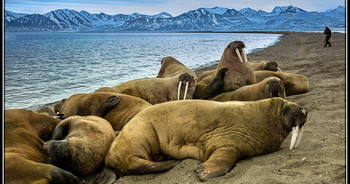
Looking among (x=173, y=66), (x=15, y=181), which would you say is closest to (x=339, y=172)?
(x=15, y=181)

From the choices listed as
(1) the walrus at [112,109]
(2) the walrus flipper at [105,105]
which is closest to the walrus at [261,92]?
(1) the walrus at [112,109]

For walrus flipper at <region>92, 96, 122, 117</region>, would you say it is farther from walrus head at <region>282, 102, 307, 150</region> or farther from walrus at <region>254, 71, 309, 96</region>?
walrus at <region>254, 71, 309, 96</region>

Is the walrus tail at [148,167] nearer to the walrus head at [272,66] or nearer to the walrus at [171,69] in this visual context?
the walrus at [171,69]

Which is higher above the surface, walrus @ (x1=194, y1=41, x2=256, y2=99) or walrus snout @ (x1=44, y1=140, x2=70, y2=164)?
walrus @ (x1=194, y1=41, x2=256, y2=99)

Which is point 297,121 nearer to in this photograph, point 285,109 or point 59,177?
point 285,109

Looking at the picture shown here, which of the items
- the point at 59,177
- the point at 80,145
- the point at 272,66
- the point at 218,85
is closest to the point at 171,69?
the point at 218,85

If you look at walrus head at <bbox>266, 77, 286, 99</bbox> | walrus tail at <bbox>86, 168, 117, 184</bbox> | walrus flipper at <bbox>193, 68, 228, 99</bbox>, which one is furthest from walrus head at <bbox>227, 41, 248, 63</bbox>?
walrus tail at <bbox>86, 168, 117, 184</bbox>

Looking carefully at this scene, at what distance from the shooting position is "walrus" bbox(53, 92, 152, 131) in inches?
208

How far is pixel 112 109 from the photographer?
5445mm

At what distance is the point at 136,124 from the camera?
3939 millimetres

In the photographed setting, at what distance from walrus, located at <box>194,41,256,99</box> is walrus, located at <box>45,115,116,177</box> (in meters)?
3.05

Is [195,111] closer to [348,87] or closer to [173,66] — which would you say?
[348,87]

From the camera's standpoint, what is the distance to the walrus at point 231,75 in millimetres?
7020

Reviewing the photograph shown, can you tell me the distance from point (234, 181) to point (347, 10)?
1632 millimetres
